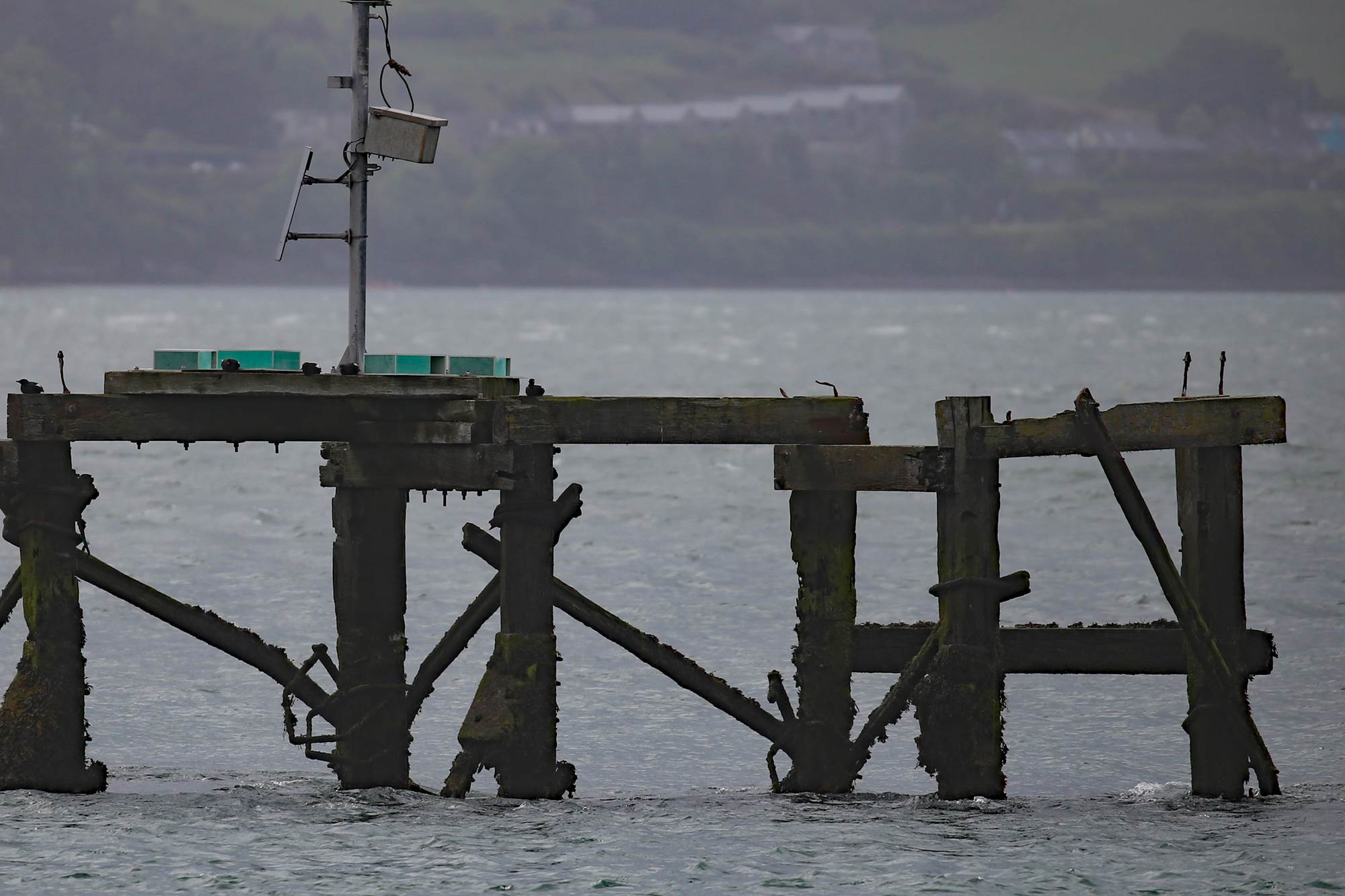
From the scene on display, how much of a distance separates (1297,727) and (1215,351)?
4550 inches

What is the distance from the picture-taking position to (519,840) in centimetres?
1753

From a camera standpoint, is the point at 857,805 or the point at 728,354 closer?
the point at 857,805

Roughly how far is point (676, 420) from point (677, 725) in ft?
26.6

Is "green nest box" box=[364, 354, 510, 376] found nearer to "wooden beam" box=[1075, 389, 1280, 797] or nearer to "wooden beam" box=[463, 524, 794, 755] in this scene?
"wooden beam" box=[463, 524, 794, 755]

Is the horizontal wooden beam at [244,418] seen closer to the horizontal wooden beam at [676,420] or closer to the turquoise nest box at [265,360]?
the turquoise nest box at [265,360]

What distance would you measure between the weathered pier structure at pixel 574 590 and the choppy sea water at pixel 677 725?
2.12 ft

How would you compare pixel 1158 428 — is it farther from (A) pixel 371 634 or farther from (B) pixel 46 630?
(B) pixel 46 630

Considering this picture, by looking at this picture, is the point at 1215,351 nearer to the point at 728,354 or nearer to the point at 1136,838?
the point at 728,354

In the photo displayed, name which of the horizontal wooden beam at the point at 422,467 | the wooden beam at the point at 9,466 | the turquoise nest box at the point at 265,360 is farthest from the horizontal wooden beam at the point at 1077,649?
the wooden beam at the point at 9,466

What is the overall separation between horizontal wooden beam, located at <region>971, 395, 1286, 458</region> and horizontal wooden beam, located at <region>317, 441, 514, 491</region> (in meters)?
3.73

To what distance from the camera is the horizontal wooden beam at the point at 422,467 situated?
17.5 m

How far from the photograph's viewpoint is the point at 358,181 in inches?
725

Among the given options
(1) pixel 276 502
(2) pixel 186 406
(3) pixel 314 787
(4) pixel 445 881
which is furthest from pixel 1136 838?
(1) pixel 276 502

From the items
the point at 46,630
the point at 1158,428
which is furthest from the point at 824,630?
the point at 46,630
